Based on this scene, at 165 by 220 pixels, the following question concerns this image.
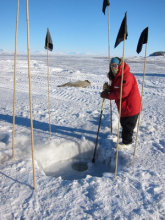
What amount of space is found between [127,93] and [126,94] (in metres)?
0.02

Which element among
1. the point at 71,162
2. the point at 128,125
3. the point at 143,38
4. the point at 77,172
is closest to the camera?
the point at 143,38

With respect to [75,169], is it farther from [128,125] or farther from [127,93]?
[127,93]

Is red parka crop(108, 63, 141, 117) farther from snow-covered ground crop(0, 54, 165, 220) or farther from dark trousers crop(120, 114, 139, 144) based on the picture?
snow-covered ground crop(0, 54, 165, 220)

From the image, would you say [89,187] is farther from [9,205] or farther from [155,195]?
[9,205]

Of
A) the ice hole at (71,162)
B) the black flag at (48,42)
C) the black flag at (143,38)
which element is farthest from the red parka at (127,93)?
the black flag at (48,42)

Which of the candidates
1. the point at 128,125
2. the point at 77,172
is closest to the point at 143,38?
the point at 128,125

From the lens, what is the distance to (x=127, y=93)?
268 cm

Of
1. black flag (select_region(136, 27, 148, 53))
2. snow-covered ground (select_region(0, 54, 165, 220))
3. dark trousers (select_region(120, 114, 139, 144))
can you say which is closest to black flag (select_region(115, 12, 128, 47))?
black flag (select_region(136, 27, 148, 53))

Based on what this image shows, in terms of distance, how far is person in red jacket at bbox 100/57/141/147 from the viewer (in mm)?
2648

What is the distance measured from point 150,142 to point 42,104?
3.64 m

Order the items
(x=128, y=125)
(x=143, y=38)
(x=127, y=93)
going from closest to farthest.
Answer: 1. (x=143, y=38)
2. (x=127, y=93)
3. (x=128, y=125)

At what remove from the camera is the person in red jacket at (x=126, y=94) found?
8.69ft

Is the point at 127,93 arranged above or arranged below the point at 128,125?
above

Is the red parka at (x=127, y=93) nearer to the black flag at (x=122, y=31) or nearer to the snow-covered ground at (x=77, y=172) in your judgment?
the black flag at (x=122, y=31)
